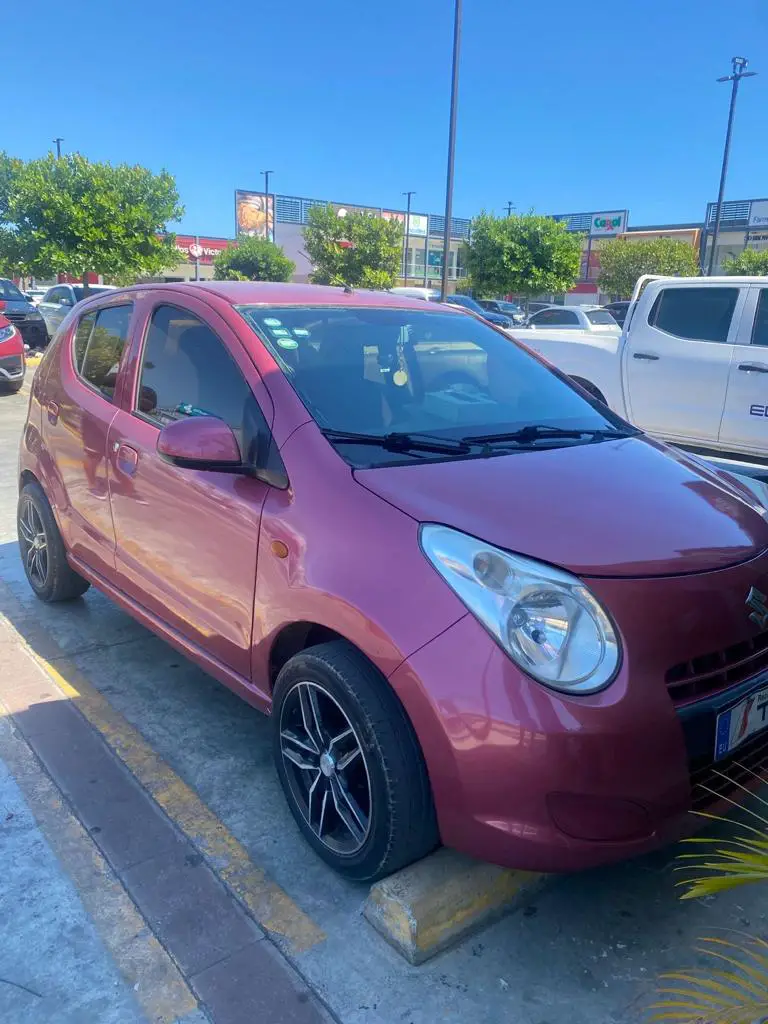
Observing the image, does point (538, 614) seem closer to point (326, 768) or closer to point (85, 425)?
point (326, 768)

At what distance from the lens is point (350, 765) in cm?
236

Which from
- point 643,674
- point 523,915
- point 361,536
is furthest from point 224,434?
point 523,915

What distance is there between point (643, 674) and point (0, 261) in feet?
71.8

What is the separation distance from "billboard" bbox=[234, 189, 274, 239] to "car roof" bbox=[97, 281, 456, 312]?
188 feet

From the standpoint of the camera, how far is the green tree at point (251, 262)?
39344 millimetres

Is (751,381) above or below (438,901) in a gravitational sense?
above

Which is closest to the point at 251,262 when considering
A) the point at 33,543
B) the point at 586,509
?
the point at 33,543

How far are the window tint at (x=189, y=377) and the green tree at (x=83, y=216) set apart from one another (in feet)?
55.9

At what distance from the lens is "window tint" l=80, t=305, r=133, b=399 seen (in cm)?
367

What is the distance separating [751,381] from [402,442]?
5342mm

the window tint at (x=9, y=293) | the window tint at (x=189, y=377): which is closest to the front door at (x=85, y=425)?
the window tint at (x=189, y=377)

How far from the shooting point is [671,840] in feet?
6.72

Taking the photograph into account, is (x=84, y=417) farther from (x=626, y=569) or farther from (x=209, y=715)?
(x=626, y=569)

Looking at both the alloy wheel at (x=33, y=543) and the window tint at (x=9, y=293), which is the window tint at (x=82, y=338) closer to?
the alloy wheel at (x=33, y=543)
